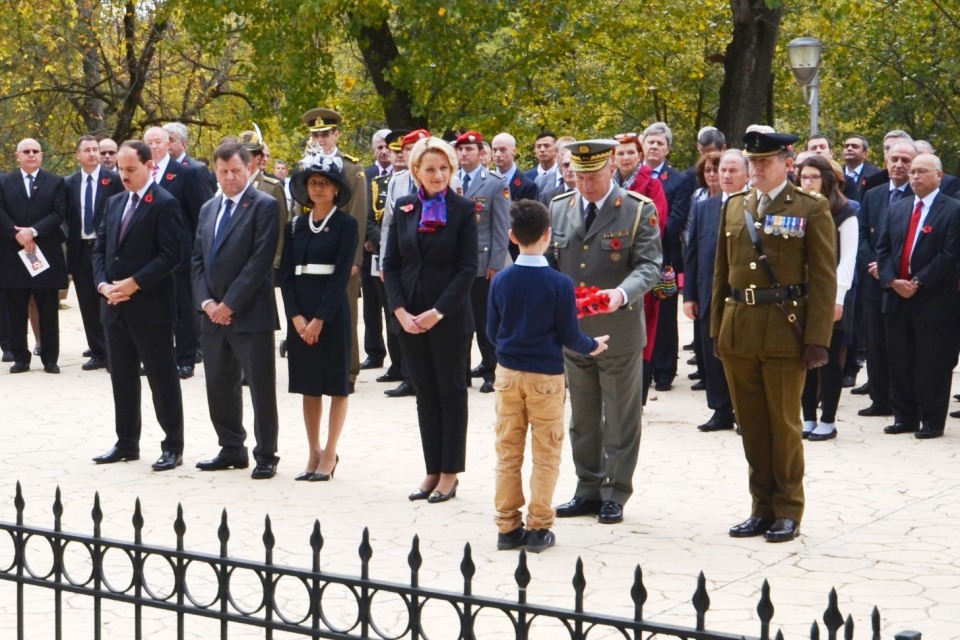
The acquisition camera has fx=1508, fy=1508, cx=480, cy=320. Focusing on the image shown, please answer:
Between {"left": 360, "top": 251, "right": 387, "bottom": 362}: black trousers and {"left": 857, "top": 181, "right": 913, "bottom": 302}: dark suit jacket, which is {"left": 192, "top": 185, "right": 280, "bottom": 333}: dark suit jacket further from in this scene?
{"left": 857, "top": 181, "right": 913, "bottom": 302}: dark suit jacket

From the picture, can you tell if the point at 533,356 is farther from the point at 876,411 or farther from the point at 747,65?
the point at 747,65

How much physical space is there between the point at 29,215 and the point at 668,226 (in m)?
5.98

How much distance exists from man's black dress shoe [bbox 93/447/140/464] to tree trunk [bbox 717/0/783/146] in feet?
39.4

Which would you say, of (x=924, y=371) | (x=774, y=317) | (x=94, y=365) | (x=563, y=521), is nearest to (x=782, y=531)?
(x=774, y=317)

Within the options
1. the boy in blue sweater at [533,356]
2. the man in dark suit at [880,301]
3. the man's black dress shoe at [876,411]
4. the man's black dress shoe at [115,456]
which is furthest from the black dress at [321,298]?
the man's black dress shoe at [876,411]

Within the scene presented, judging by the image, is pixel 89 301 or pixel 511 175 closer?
pixel 511 175

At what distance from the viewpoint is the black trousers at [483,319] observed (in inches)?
480

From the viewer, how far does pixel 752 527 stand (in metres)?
7.45

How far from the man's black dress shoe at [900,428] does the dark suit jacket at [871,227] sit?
1.04 m

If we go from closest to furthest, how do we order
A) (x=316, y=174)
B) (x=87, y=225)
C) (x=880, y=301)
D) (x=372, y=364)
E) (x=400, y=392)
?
(x=316, y=174), (x=880, y=301), (x=400, y=392), (x=372, y=364), (x=87, y=225)

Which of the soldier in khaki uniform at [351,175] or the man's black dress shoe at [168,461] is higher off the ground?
the soldier in khaki uniform at [351,175]

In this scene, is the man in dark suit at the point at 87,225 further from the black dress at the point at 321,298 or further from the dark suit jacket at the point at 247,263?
the black dress at the point at 321,298

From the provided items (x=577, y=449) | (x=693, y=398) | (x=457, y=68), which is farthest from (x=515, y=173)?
A: (x=457, y=68)

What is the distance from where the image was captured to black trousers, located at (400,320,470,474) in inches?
321
